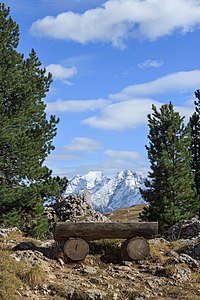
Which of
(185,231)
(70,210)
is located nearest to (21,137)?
(185,231)

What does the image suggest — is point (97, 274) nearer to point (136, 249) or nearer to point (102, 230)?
point (102, 230)

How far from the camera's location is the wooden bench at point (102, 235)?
1382 cm

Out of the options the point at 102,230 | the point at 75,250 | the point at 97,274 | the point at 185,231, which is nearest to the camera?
the point at 97,274

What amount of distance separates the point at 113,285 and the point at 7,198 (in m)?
12.9

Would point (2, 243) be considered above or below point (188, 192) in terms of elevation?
below

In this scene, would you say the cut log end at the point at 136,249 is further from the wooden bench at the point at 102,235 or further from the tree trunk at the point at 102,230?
the tree trunk at the point at 102,230

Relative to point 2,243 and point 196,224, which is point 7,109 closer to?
point 2,243

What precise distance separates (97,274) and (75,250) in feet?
4.94

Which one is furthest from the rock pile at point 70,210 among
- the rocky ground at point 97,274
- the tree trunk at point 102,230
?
the tree trunk at point 102,230

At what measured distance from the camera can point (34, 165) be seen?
24.3 m

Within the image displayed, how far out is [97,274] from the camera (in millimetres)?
12609

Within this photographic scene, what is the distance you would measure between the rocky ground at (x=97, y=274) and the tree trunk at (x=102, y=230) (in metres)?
0.64

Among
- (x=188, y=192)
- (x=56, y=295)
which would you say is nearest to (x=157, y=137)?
(x=188, y=192)

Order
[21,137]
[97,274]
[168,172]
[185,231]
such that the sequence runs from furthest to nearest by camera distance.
Result: [168,172]
[21,137]
[185,231]
[97,274]
